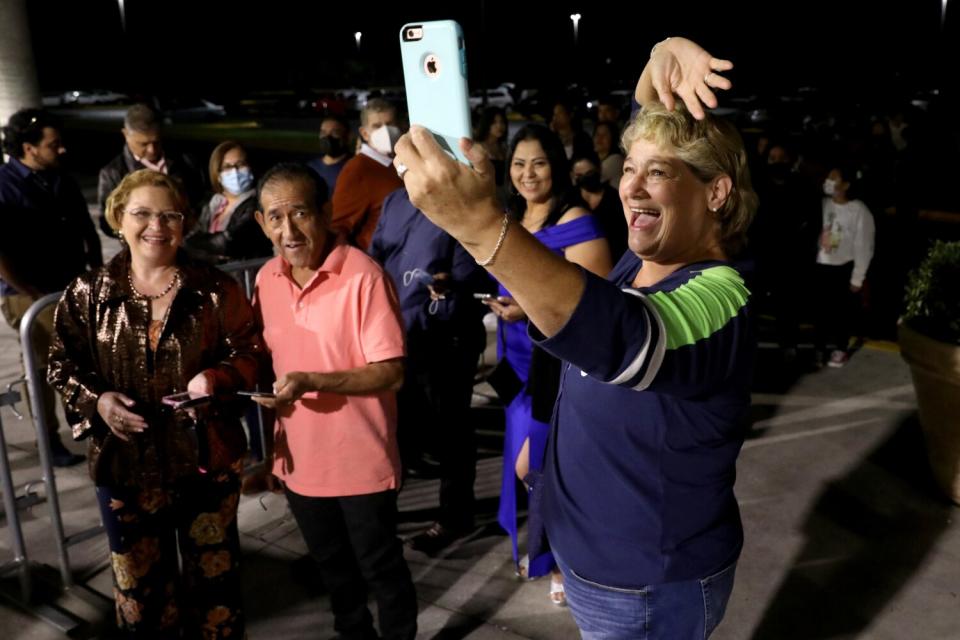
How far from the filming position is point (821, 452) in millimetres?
5113

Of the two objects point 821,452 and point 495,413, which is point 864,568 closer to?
point 821,452

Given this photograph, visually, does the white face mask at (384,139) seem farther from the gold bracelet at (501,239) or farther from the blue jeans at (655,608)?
the gold bracelet at (501,239)

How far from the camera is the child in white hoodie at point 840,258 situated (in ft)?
21.2

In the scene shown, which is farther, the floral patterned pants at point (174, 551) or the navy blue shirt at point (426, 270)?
the navy blue shirt at point (426, 270)

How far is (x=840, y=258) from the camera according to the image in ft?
21.5

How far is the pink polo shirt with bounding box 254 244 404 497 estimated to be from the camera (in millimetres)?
2861

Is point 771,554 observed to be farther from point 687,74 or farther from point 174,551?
point 687,74

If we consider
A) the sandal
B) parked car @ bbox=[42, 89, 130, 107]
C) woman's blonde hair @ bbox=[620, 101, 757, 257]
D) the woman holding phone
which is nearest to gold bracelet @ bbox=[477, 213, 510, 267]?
the woman holding phone

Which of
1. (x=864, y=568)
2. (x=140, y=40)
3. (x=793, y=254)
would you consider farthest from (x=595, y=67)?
(x=864, y=568)

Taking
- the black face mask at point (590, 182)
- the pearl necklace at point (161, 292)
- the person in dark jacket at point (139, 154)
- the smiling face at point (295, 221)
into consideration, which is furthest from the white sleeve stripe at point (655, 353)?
the black face mask at point (590, 182)

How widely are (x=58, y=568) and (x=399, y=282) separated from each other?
2.09m

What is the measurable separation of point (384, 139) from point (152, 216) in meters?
2.11

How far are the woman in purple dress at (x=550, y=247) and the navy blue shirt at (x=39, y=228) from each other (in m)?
2.82

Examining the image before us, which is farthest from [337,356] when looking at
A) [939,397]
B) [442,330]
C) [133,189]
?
[939,397]
